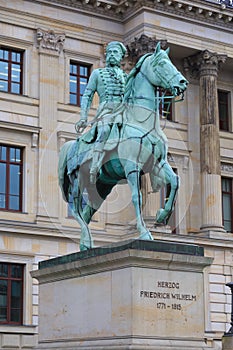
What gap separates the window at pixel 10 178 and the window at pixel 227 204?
11.1 m

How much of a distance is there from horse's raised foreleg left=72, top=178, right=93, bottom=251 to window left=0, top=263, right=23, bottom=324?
60.8 feet

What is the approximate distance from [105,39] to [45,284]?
982 inches

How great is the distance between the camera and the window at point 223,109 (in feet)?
144

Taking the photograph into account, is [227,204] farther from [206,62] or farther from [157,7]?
[157,7]

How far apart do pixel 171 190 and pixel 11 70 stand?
2319 centimetres

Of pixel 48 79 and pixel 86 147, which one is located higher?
pixel 48 79

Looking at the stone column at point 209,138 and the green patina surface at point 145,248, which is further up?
the stone column at point 209,138

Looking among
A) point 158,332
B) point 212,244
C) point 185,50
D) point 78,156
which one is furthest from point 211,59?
point 158,332

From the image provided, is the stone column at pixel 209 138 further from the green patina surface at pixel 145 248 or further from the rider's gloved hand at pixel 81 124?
the green patina surface at pixel 145 248

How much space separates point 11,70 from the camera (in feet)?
123

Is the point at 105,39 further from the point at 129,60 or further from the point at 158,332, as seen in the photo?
the point at 158,332

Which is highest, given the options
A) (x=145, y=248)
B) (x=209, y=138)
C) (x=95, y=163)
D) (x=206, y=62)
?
(x=206, y=62)

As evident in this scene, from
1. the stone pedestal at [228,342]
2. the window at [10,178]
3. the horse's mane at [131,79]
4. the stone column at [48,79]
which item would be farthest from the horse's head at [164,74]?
the stone column at [48,79]

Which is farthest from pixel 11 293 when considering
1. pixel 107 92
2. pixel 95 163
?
pixel 95 163
